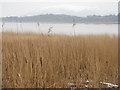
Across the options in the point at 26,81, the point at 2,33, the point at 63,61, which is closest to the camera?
the point at 26,81

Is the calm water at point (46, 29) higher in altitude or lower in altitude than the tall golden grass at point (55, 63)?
higher

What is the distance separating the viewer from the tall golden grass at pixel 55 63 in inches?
111

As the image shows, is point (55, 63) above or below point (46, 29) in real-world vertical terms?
below

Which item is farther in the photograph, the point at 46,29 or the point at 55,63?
the point at 46,29

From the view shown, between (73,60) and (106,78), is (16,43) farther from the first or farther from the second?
(106,78)

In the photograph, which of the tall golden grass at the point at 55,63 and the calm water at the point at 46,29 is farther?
the calm water at the point at 46,29

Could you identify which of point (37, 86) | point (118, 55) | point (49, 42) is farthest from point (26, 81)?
point (118, 55)

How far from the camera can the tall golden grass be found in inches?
111

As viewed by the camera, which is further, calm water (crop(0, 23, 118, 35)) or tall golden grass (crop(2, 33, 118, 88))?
calm water (crop(0, 23, 118, 35))

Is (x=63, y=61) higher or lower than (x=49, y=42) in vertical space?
lower

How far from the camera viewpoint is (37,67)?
9.48 feet

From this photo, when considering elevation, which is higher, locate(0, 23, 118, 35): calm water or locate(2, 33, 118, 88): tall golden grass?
locate(0, 23, 118, 35): calm water

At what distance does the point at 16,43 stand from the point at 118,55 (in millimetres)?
1554

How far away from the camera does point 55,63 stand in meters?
3.24
